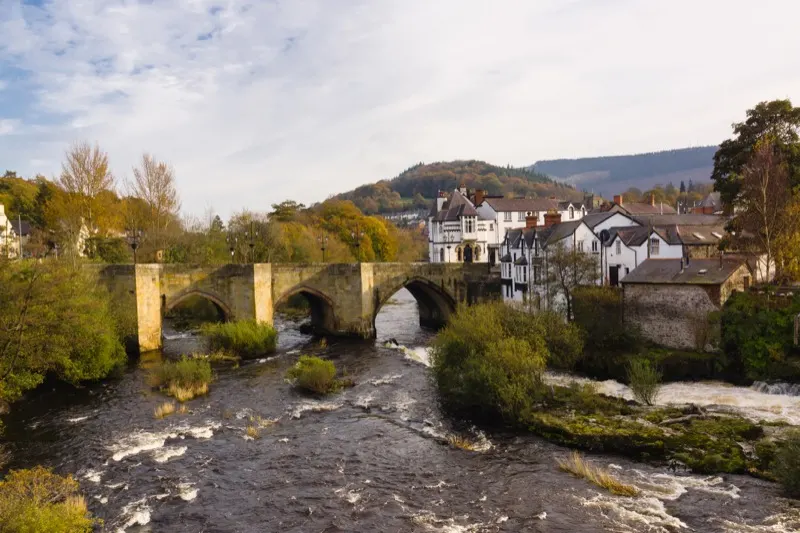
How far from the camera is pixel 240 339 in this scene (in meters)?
35.2

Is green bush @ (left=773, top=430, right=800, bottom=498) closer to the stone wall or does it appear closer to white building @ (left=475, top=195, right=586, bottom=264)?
the stone wall

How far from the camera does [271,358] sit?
35.3 m

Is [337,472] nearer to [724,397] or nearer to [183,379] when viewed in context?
[183,379]

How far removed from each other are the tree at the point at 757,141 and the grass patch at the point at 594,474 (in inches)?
903

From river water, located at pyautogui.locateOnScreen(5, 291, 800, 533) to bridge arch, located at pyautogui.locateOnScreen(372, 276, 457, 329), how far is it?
1804 centimetres

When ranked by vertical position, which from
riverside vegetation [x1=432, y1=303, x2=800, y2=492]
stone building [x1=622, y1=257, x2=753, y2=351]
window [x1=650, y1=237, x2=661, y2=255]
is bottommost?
riverside vegetation [x1=432, y1=303, x2=800, y2=492]

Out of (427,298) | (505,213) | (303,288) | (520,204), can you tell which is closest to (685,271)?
(427,298)

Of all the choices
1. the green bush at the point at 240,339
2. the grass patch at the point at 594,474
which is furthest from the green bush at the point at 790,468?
the green bush at the point at 240,339

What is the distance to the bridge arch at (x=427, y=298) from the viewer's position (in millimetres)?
45500

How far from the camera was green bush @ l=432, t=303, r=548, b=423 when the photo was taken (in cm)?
2227

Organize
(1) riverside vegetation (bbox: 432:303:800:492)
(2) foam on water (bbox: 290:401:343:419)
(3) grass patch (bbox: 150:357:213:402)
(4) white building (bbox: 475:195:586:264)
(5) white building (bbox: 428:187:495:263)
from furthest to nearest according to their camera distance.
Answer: (4) white building (bbox: 475:195:586:264), (5) white building (bbox: 428:187:495:263), (3) grass patch (bbox: 150:357:213:402), (2) foam on water (bbox: 290:401:343:419), (1) riverside vegetation (bbox: 432:303:800:492)

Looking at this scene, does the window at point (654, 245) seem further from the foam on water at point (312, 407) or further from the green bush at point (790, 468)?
the foam on water at point (312, 407)

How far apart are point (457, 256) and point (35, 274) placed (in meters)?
45.9

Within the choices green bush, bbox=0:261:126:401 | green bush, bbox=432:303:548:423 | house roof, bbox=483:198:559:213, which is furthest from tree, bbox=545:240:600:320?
house roof, bbox=483:198:559:213
